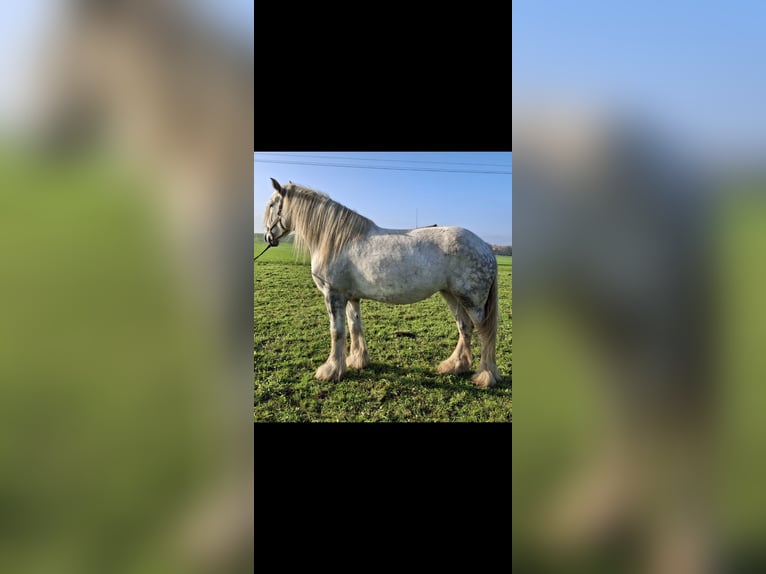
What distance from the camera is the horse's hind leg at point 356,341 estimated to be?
4105mm

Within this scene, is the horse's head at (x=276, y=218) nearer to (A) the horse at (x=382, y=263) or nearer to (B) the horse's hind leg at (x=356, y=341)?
(A) the horse at (x=382, y=263)

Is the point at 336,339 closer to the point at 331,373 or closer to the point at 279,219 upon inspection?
the point at 331,373

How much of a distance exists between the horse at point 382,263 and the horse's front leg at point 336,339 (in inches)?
0.4

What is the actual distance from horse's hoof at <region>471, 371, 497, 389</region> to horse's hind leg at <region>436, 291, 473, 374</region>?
0.22 metres

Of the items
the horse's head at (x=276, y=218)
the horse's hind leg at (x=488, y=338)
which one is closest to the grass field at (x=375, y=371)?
the horse's hind leg at (x=488, y=338)

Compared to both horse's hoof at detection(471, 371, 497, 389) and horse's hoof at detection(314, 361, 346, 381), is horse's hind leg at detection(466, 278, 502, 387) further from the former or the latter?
horse's hoof at detection(314, 361, 346, 381)
